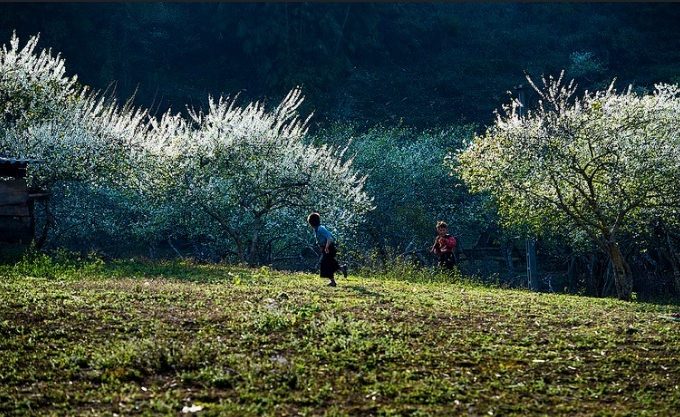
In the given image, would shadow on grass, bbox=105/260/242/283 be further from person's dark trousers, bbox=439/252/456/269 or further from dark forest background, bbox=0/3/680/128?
dark forest background, bbox=0/3/680/128

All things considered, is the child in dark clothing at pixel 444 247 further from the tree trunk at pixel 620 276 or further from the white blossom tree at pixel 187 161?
the white blossom tree at pixel 187 161

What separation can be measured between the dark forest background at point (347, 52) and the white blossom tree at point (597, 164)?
145 ft

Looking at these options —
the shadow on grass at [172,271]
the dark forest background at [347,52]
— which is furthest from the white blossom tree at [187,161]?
the dark forest background at [347,52]

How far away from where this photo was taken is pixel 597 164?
76.3 feet

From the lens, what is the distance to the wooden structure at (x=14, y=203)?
87.7 ft

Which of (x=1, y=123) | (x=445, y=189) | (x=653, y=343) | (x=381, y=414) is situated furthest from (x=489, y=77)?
(x=381, y=414)

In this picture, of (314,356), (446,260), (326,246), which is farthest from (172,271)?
(314,356)

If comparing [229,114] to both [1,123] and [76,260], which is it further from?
[76,260]

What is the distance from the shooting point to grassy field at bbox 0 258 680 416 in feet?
31.7

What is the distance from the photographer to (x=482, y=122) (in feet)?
237

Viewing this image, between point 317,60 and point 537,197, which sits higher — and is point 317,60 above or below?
above

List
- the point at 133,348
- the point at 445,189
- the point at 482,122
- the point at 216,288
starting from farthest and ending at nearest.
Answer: the point at 482,122 → the point at 445,189 → the point at 216,288 → the point at 133,348

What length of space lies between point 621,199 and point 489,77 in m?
61.1

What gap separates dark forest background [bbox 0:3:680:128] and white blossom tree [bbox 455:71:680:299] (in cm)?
4419
